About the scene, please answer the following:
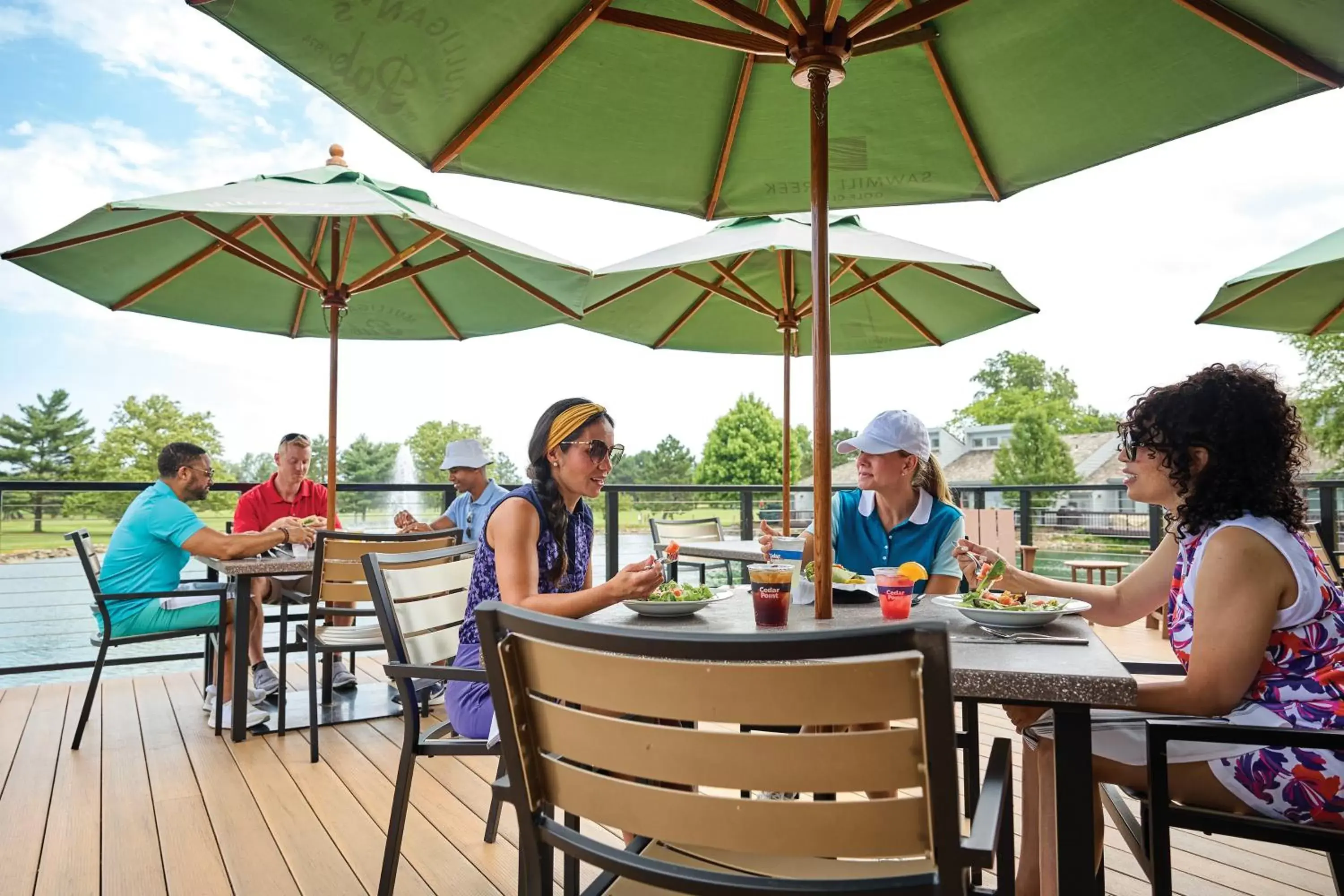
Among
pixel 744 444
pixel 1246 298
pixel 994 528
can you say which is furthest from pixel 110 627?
pixel 744 444

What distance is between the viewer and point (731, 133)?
271 cm

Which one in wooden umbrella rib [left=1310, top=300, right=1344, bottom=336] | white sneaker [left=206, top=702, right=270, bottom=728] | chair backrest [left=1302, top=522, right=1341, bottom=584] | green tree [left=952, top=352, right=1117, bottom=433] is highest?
green tree [left=952, top=352, right=1117, bottom=433]

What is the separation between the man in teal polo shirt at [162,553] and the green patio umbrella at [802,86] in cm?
214

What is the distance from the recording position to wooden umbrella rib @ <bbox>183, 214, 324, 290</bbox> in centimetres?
391

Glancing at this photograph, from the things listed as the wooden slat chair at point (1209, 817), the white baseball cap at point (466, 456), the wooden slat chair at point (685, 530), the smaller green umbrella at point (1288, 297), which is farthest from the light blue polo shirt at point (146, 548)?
the smaller green umbrella at point (1288, 297)

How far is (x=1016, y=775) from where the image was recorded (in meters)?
3.12

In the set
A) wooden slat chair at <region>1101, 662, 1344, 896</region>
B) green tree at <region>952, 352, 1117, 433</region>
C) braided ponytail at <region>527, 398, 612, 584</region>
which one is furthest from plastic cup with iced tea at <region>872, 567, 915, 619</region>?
green tree at <region>952, 352, 1117, 433</region>

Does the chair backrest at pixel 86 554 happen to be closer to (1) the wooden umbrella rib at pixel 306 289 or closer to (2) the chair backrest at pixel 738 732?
(1) the wooden umbrella rib at pixel 306 289

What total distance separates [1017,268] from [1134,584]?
3185 inches

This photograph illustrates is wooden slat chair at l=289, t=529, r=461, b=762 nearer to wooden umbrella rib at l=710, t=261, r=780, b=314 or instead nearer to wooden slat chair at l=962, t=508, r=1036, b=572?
wooden umbrella rib at l=710, t=261, r=780, b=314

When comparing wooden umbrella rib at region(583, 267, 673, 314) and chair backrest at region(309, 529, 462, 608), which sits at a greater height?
wooden umbrella rib at region(583, 267, 673, 314)

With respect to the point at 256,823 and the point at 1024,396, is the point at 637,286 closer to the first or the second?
the point at 256,823

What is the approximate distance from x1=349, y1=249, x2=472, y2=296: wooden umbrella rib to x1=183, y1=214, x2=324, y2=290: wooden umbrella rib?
0.80ft

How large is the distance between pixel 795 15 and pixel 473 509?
12.1 ft
